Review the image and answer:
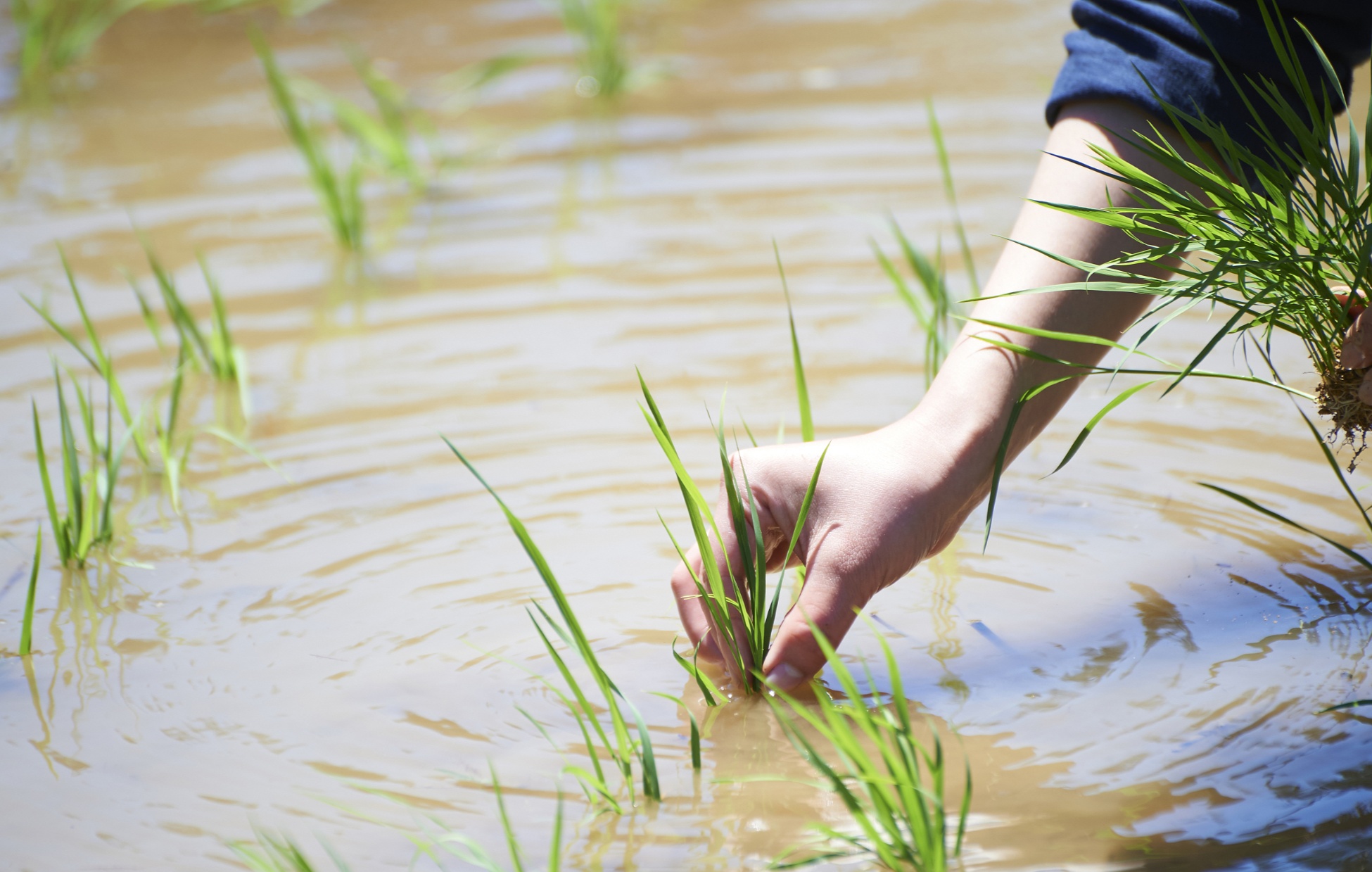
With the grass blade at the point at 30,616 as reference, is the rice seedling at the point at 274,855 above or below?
below

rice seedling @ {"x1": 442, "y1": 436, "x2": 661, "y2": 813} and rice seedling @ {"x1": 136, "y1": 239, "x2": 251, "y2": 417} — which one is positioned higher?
rice seedling @ {"x1": 136, "y1": 239, "x2": 251, "y2": 417}

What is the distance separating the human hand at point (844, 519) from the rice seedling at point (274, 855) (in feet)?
1.51

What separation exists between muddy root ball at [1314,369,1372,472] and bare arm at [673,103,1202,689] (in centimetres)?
21

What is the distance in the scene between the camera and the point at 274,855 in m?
1.20

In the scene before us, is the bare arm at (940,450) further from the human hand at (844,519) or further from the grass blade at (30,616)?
the grass blade at (30,616)

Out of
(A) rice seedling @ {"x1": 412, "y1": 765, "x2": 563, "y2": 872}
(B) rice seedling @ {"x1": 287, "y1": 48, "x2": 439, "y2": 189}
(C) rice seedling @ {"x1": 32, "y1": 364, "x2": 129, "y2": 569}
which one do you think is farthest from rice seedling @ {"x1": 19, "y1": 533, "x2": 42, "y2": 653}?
(B) rice seedling @ {"x1": 287, "y1": 48, "x2": 439, "y2": 189}

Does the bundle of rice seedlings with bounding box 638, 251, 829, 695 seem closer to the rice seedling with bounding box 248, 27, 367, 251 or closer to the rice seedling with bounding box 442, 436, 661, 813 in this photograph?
the rice seedling with bounding box 442, 436, 661, 813

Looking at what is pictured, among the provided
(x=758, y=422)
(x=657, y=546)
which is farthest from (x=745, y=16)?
(x=657, y=546)

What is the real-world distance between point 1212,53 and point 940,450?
0.50 m

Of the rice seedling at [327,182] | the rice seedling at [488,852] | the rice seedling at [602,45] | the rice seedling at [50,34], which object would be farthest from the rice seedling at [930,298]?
the rice seedling at [50,34]

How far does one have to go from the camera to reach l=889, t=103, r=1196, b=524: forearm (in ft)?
4.39

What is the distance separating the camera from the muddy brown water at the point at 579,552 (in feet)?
4.05

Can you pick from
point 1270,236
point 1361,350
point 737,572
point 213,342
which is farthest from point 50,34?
point 1361,350

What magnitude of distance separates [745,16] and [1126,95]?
11.7 feet
